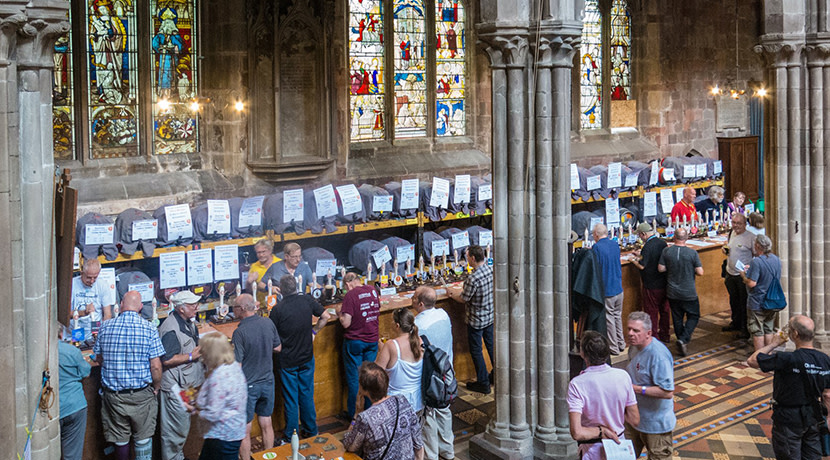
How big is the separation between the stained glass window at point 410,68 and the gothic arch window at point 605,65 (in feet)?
12.2

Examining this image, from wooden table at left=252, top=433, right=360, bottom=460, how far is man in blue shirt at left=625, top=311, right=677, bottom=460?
2.11m

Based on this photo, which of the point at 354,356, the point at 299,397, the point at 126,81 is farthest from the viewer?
the point at 126,81

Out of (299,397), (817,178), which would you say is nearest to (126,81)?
(299,397)

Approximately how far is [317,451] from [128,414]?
1.91 metres

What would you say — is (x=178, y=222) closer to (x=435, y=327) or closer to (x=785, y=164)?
(x=435, y=327)

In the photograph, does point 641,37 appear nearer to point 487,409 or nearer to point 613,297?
point 613,297

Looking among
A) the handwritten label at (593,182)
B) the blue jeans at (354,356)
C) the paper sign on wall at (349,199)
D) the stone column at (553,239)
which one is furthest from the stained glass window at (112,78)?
the handwritten label at (593,182)

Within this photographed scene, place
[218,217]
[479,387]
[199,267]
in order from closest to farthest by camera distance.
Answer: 1. [479,387]
2. [199,267]
3. [218,217]

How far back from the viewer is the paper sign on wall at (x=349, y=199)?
12.1 m

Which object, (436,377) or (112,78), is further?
(112,78)

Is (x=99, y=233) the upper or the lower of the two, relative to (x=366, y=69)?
lower

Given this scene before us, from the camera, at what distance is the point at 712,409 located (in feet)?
31.4

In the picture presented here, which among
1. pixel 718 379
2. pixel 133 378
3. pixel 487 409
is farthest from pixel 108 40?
pixel 718 379

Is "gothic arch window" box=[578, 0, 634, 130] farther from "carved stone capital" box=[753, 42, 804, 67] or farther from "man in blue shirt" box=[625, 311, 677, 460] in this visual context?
"man in blue shirt" box=[625, 311, 677, 460]
